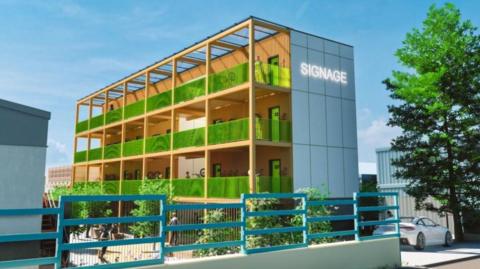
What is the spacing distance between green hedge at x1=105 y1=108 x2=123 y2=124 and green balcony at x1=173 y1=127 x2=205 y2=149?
410 inches

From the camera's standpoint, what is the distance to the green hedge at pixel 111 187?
34.6 metres

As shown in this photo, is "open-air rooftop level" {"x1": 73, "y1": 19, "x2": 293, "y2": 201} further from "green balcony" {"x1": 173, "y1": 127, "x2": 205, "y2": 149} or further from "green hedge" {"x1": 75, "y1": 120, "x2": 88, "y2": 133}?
"green hedge" {"x1": 75, "y1": 120, "x2": 88, "y2": 133}

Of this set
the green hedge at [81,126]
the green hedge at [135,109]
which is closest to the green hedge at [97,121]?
the green hedge at [81,126]

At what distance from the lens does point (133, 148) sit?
109 ft

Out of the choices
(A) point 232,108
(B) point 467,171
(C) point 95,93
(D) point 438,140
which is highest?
(C) point 95,93

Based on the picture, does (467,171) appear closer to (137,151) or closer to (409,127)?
(409,127)

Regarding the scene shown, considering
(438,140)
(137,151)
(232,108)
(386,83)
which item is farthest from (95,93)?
(438,140)

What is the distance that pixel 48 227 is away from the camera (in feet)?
56.8

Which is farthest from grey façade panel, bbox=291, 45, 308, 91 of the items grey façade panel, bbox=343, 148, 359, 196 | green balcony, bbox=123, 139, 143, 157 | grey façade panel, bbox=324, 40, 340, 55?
green balcony, bbox=123, 139, 143, 157

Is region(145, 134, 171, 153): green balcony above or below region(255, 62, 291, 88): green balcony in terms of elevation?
below

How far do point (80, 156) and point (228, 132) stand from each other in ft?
82.9

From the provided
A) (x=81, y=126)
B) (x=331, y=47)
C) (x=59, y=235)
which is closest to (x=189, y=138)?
(x=331, y=47)

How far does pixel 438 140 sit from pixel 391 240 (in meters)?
11.5

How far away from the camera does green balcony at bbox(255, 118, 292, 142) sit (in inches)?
856
